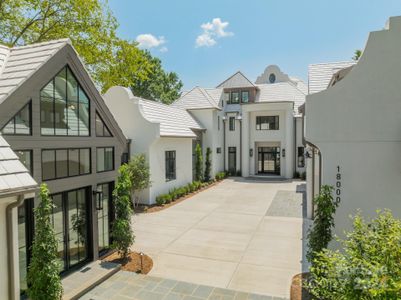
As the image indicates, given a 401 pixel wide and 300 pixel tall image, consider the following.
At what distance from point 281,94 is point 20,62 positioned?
26874mm

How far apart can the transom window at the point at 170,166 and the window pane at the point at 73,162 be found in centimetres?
1062

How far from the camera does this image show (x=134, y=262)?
9133 mm

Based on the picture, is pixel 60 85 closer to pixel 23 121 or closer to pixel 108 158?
pixel 23 121

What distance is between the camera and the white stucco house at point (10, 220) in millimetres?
5066

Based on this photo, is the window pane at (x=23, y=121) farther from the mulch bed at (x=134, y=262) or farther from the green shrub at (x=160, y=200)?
the green shrub at (x=160, y=200)

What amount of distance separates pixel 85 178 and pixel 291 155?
2323 centimetres

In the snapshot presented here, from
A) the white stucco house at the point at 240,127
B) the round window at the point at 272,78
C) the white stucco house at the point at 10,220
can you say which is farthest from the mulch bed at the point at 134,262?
the round window at the point at 272,78

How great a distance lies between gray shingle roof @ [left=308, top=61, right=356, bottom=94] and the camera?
1261 cm

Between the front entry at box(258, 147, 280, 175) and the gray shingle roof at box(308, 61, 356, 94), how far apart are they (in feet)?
51.5

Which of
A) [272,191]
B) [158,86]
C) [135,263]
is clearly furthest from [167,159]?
[158,86]

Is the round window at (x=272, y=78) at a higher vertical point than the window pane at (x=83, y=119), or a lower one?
higher

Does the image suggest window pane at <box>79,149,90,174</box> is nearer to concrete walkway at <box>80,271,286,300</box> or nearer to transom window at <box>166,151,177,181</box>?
concrete walkway at <box>80,271,286,300</box>

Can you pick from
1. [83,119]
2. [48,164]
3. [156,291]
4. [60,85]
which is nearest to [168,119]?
[83,119]

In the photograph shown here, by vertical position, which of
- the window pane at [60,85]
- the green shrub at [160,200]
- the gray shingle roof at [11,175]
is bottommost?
the green shrub at [160,200]
